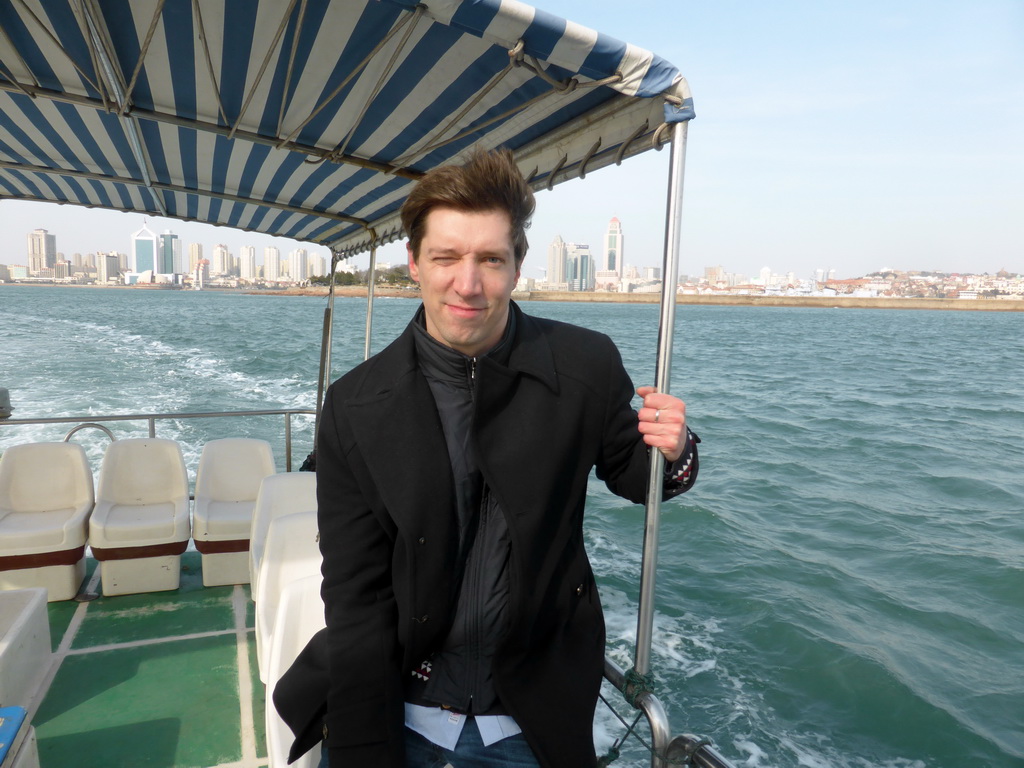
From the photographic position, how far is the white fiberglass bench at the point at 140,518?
367 cm

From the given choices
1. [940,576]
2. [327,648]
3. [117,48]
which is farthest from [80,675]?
[940,576]

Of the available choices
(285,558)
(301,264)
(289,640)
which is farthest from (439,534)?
(301,264)

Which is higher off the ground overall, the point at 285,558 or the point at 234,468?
the point at 285,558

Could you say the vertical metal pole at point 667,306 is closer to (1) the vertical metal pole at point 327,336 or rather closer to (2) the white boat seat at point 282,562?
(2) the white boat seat at point 282,562

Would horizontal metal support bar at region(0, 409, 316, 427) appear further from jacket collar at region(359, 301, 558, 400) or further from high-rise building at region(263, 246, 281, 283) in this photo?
high-rise building at region(263, 246, 281, 283)

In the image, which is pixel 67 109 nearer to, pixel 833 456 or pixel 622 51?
pixel 622 51

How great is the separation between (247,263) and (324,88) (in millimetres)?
95574

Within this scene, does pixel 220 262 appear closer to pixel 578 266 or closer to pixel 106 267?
pixel 106 267

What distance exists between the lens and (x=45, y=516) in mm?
3805

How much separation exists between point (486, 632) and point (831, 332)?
5689cm

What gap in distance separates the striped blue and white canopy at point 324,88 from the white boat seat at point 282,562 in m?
1.38

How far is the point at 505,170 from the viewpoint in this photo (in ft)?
4.20

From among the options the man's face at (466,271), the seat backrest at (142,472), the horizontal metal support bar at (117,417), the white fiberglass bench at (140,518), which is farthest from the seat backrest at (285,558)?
the horizontal metal support bar at (117,417)

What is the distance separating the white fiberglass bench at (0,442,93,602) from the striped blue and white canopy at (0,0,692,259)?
1578 mm
